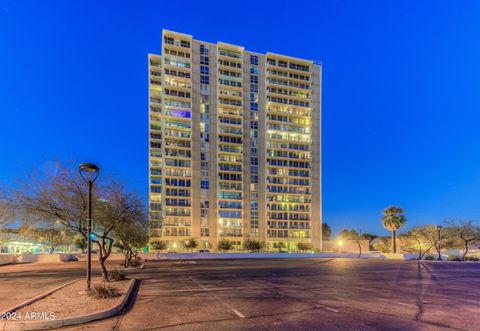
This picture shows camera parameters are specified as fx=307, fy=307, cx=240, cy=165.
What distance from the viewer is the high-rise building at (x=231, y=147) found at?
79125 millimetres

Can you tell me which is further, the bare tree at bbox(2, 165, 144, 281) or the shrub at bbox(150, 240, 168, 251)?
the shrub at bbox(150, 240, 168, 251)

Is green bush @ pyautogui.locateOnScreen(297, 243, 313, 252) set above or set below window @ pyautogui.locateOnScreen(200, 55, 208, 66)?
below

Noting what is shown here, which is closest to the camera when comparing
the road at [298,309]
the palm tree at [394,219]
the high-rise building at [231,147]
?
the road at [298,309]

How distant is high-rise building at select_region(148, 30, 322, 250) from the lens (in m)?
79.1

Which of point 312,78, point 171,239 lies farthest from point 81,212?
point 312,78

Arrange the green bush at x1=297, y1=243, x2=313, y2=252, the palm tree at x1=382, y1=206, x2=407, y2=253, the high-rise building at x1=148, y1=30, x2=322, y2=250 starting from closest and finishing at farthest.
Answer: the palm tree at x1=382, y1=206, x2=407, y2=253
the green bush at x1=297, y1=243, x2=313, y2=252
the high-rise building at x1=148, y1=30, x2=322, y2=250

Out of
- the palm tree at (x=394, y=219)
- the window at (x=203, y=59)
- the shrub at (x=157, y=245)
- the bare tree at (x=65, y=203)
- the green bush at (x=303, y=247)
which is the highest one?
the window at (x=203, y=59)

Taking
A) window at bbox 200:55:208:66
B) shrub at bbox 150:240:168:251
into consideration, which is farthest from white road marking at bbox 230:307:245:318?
window at bbox 200:55:208:66

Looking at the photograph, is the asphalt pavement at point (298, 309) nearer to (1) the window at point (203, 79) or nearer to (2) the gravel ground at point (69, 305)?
(2) the gravel ground at point (69, 305)

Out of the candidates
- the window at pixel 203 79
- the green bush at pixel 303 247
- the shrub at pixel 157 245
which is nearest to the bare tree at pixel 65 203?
the shrub at pixel 157 245

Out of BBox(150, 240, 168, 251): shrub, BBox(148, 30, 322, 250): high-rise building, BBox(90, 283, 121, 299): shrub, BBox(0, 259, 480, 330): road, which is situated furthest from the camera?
BBox(148, 30, 322, 250): high-rise building

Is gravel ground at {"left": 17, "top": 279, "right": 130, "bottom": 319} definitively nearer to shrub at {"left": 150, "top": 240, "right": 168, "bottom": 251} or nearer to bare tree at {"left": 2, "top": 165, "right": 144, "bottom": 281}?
bare tree at {"left": 2, "top": 165, "right": 144, "bottom": 281}

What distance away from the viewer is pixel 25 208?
13.6 meters

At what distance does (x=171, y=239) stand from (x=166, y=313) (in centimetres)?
6959
